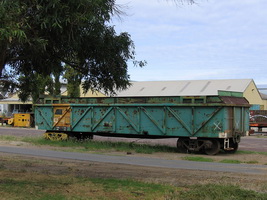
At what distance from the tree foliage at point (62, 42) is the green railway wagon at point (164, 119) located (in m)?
8.72

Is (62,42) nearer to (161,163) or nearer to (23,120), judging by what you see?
(161,163)

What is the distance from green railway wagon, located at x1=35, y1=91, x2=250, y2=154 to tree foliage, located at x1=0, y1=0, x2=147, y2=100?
28.6 feet

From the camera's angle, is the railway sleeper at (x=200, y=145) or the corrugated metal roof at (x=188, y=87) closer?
the railway sleeper at (x=200, y=145)

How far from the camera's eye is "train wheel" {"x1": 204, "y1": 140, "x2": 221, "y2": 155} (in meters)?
16.0

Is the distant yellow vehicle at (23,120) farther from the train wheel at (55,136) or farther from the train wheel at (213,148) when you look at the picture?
the train wheel at (213,148)

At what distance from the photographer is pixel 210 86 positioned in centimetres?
5072

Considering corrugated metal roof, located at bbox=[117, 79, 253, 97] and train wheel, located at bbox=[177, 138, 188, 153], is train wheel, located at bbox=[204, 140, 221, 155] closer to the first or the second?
train wheel, located at bbox=[177, 138, 188, 153]

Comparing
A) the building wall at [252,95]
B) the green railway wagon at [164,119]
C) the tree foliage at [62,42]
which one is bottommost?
the green railway wagon at [164,119]

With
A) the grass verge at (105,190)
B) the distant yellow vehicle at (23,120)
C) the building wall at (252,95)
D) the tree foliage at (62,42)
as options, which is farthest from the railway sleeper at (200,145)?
the building wall at (252,95)

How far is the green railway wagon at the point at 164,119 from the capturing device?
15867mm

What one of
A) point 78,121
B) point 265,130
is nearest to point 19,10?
point 78,121

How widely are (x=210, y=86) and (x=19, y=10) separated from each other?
47413mm

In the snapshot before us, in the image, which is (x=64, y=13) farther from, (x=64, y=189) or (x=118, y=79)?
(x=64, y=189)

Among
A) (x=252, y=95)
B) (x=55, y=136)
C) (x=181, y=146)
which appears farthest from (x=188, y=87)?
(x=181, y=146)
